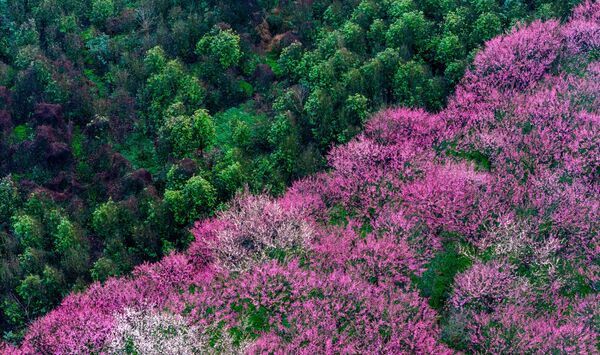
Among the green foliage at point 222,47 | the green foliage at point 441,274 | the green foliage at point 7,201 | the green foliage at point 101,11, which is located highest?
the green foliage at point 101,11

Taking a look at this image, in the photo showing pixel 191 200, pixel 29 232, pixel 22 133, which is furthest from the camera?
pixel 22 133

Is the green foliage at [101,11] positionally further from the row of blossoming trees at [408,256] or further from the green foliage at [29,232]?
the row of blossoming trees at [408,256]

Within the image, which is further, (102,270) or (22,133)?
(22,133)

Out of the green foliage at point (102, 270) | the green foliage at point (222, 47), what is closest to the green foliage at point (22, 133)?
the green foliage at point (222, 47)

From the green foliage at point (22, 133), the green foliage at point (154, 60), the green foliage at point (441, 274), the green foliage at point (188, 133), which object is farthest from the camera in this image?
the green foliage at point (154, 60)

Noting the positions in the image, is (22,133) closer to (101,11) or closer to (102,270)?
(101,11)

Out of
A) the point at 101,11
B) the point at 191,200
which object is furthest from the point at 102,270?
the point at 101,11

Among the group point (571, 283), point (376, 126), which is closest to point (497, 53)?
point (376, 126)

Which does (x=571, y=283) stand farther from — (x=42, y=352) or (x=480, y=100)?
(x=42, y=352)
